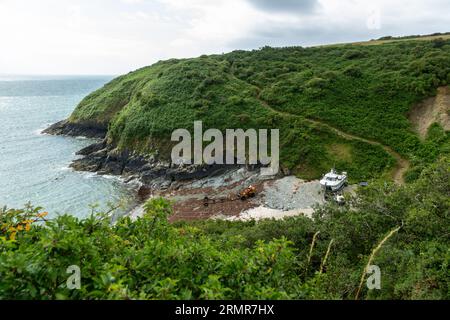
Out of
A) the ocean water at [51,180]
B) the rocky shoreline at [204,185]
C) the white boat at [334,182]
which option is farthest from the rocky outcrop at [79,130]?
the white boat at [334,182]

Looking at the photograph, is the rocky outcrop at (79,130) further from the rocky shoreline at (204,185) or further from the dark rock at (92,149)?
the rocky shoreline at (204,185)

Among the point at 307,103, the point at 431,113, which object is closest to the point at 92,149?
the point at 307,103

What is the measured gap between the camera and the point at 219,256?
21.0 ft

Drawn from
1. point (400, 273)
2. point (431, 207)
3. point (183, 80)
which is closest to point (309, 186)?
point (431, 207)

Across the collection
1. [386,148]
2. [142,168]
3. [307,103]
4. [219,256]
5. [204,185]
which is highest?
[307,103]

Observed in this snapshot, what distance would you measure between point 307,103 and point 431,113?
603 inches

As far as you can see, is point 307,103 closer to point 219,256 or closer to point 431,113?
point 431,113

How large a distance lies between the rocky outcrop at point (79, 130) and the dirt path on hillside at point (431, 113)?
53624 mm

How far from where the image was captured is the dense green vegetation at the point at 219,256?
4.81 m

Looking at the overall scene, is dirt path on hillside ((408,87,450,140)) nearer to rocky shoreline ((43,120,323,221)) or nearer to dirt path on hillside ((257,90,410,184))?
dirt path on hillside ((257,90,410,184))

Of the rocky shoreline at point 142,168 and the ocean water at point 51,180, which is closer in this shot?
the ocean water at point 51,180
